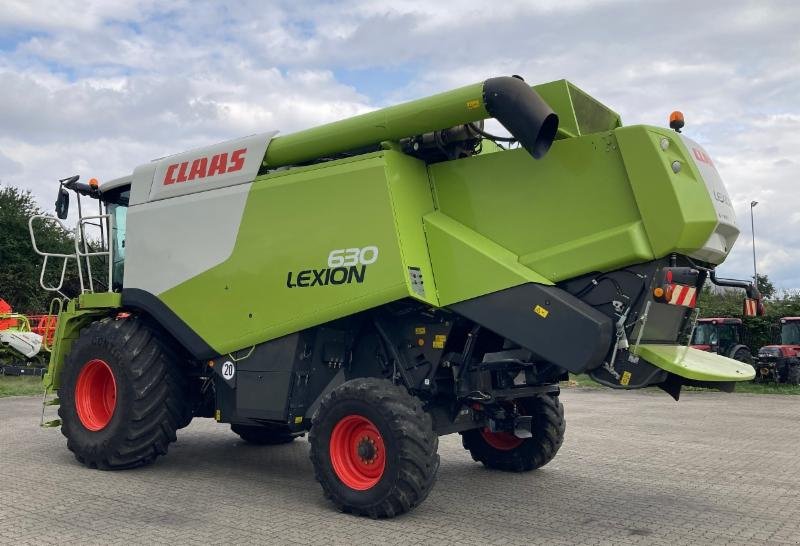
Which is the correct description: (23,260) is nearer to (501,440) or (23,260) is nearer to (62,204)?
(62,204)

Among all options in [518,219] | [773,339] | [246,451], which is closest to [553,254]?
[518,219]

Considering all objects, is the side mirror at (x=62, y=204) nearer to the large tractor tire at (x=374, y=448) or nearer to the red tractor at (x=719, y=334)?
the large tractor tire at (x=374, y=448)

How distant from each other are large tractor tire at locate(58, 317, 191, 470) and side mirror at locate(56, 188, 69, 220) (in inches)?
55.0

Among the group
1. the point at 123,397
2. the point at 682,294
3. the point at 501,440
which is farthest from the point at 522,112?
the point at 123,397

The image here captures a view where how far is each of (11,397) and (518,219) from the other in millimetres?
12810

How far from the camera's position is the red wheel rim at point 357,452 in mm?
5770

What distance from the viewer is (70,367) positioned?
7.77 meters

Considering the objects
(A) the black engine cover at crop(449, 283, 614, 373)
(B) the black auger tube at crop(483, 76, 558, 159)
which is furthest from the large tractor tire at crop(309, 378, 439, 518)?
(B) the black auger tube at crop(483, 76, 558, 159)

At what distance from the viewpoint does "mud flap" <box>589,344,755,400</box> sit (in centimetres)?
531

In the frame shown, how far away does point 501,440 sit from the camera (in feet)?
24.9

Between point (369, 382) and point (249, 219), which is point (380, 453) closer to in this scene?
point (369, 382)

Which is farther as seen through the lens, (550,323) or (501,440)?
(501,440)

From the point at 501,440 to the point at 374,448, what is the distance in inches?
87.1

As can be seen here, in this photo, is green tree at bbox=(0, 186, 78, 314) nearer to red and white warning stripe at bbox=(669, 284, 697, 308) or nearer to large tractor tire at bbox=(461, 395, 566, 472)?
large tractor tire at bbox=(461, 395, 566, 472)
